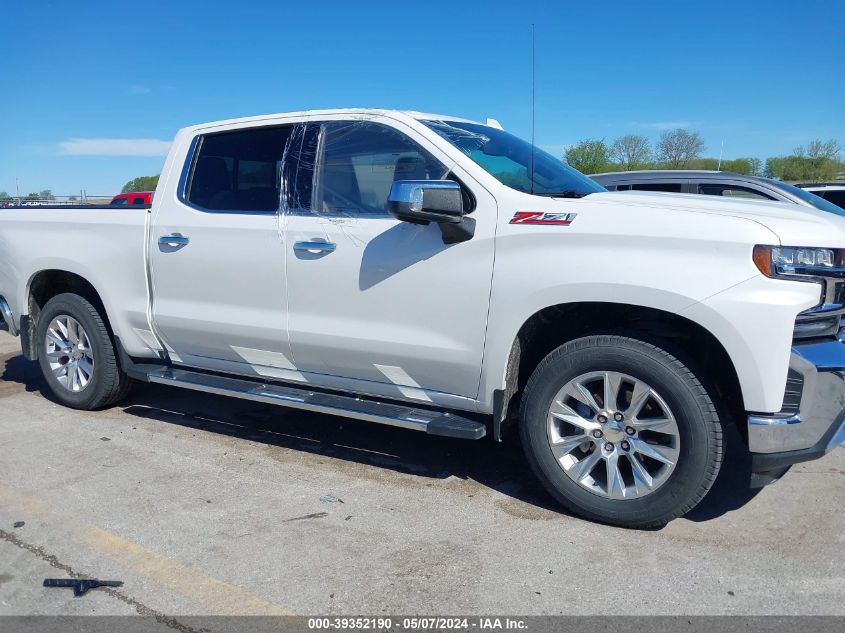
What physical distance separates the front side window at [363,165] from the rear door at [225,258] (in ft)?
1.13

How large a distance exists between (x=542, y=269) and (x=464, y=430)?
903 mm

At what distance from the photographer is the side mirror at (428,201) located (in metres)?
3.63

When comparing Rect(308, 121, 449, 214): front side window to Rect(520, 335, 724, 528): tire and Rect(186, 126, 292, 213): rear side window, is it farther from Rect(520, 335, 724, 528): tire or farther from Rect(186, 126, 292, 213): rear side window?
Rect(520, 335, 724, 528): tire

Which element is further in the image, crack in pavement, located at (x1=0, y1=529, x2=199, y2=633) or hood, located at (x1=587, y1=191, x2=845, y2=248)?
hood, located at (x1=587, y1=191, x2=845, y2=248)

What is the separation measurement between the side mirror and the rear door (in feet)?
3.28

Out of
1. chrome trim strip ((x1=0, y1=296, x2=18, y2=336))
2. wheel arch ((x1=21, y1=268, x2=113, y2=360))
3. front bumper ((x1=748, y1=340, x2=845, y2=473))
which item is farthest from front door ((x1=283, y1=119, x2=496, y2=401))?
chrome trim strip ((x1=0, y1=296, x2=18, y2=336))

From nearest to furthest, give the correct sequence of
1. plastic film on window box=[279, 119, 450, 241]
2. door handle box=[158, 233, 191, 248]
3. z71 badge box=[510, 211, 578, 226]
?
z71 badge box=[510, 211, 578, 226] < plastic film on window box=[279, 119, 450, 241] < door handle box=[158, 233, 191, 248]

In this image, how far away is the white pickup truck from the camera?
3.22 m

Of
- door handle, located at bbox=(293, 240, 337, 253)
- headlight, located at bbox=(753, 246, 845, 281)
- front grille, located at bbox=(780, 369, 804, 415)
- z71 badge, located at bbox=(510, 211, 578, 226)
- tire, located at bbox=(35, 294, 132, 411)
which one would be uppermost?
z71 badge, located at bbox=(510, 211, 578, 226)

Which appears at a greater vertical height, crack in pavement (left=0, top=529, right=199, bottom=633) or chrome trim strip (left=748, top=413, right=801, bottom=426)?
chrome trim strip (left=748, top=413, right=801, bottom=426)

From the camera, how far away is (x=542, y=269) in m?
3.57

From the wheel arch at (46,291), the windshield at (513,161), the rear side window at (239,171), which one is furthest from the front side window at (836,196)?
the wheel arch at (46,291)

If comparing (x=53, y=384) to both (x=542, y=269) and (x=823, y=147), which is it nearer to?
(x=542, y=269)

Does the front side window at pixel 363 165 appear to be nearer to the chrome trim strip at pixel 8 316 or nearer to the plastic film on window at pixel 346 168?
the plastic film on window at pixel 346 168
